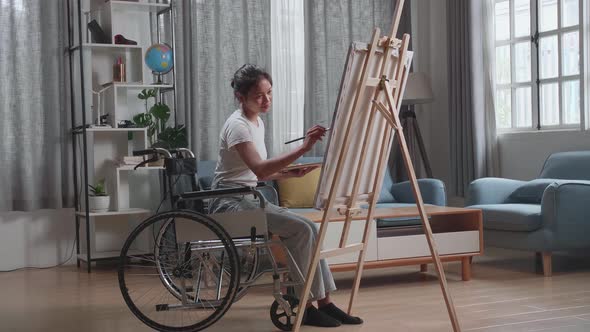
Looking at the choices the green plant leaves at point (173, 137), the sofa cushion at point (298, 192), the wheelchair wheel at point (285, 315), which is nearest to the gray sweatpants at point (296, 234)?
the wheelchair wheel at point (285, 315)

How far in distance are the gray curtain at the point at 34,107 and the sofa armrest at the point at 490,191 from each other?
2818 millimetres

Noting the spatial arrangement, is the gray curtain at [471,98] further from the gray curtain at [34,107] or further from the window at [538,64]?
the gray curtain at [34,107]

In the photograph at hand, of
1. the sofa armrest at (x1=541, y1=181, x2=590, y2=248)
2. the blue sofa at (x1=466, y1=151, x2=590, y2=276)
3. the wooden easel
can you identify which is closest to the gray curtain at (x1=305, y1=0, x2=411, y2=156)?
the blue sofa at (x1=466, y1=151, x2=590, y2=276)

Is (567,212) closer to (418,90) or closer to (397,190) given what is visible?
(397,190)

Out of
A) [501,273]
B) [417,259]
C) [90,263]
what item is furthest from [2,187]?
[501,273]

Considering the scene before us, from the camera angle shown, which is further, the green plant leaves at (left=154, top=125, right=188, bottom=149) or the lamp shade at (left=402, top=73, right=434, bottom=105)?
the lamp shade at (left=402, top=73, right=434, bottom=105)

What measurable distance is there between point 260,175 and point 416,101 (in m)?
3.47

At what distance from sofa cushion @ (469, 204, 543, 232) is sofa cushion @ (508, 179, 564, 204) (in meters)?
0.12

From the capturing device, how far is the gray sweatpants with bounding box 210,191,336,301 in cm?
327

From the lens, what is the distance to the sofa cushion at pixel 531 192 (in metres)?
5.09

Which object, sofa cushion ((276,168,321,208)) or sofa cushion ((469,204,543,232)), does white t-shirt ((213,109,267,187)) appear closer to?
sofa cushion ((469,204,543,232))

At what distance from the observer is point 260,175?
3.25 m

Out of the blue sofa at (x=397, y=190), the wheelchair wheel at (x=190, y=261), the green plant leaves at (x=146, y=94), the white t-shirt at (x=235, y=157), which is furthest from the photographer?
the green plant leaves at (x=146, y=94)

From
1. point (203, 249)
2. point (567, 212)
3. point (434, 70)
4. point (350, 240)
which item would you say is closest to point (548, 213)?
point (567, 212)
